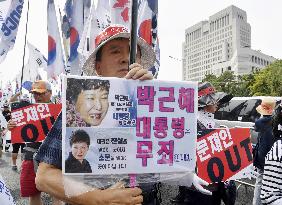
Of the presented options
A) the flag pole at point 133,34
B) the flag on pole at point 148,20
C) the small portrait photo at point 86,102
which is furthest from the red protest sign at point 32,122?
the small portrait photo at point 86,102

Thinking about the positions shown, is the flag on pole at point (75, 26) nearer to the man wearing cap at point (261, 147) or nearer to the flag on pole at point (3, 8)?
the flag on pole at point (3, 8)

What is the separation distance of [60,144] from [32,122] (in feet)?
10.7

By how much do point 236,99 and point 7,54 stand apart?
8444 millimetres

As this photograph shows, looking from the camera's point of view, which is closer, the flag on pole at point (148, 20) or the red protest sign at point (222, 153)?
the red protest sign at point (222, 153)

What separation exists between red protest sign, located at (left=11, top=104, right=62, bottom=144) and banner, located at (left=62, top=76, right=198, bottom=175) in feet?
10.7

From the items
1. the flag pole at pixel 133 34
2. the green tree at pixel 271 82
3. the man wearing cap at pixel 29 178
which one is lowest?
the man wearing cap at pixel 29 178

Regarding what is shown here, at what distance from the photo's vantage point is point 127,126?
5.10ft

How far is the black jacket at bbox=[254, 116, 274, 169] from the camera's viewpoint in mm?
4449

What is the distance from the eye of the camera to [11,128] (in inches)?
183

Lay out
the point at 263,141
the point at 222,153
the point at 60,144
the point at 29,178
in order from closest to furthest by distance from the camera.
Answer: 1. the point at 60,144
2. the point at 222,153
3. the point at 29,178
4. the point at 263,141

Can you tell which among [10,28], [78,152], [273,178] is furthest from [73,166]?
[10,28]

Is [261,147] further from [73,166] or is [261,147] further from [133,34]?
[73,166]

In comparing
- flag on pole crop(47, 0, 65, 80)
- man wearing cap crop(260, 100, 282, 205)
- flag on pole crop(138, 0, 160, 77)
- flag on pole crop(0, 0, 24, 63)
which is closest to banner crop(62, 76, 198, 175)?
man wearing cap crop(260, 100, 282, 205)

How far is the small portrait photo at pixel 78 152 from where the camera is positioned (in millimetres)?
1454
